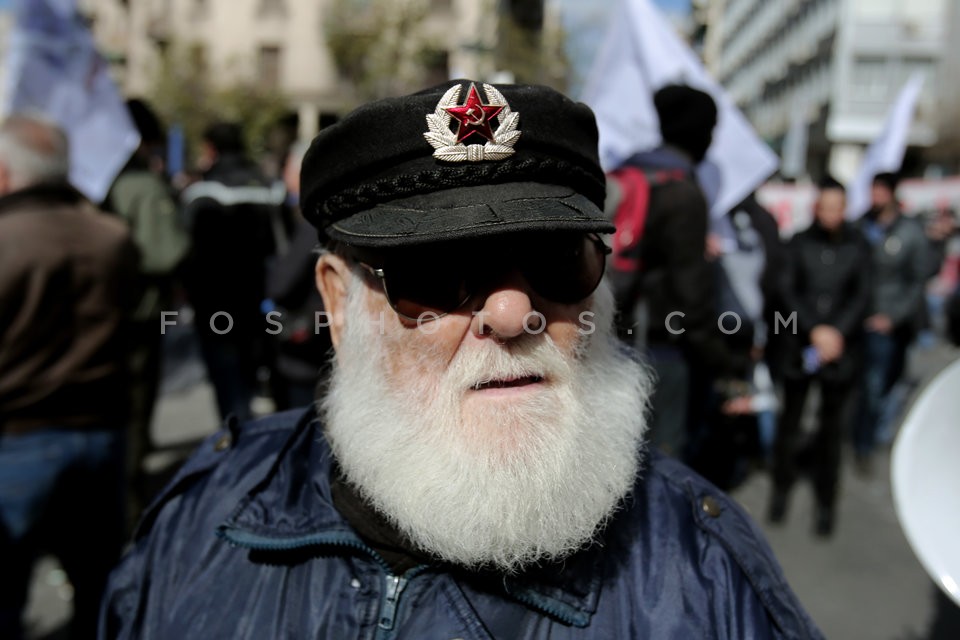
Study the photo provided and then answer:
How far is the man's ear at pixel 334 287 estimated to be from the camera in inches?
65.4

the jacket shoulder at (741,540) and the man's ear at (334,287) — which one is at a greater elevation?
the man's ear at (334,287)

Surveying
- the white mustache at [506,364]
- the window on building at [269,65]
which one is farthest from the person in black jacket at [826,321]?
the window on building at [269,65]

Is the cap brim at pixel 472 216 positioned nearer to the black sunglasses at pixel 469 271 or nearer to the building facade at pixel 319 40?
the black sunglasses at pixel 469 271

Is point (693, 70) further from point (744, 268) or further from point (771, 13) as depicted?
point (771, 13)

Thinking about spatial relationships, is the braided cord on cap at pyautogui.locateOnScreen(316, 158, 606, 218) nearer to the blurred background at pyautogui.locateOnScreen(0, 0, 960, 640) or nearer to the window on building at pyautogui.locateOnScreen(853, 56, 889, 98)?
the blurred background at pyautogui.locateOnScreen(0, 0, 960, 640)

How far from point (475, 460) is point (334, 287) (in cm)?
54

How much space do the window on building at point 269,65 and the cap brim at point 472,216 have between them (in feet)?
114

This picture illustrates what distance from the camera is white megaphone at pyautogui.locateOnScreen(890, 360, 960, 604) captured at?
5.03 feet

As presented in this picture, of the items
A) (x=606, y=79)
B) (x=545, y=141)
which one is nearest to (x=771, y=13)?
(x=606, y=79)

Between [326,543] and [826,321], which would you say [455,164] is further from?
[826,321]

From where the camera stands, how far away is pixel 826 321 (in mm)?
4480

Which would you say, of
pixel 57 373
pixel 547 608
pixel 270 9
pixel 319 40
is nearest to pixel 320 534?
pixel 547 608

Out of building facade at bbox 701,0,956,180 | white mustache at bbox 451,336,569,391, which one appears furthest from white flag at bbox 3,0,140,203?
building facade at bbox 701,0,956,180

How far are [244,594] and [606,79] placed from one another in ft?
13.7
